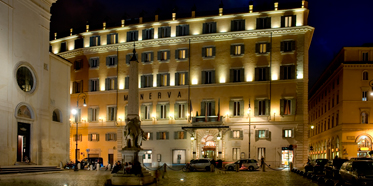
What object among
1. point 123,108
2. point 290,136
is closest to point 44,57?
point 123,108

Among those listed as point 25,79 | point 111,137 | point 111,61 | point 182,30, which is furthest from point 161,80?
point 25,79

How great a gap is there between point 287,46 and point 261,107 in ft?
25.1

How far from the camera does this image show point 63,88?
1705 inches

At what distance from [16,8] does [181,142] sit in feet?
79.3

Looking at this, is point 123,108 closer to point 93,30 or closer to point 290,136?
point 93,30

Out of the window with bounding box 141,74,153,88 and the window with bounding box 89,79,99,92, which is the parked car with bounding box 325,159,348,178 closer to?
the window with bounding box 141,74,153,88

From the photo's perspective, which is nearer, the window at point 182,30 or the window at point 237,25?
the window at point 237,25

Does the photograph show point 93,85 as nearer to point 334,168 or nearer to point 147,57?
point 147,57

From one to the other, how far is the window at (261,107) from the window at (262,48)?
5771mm

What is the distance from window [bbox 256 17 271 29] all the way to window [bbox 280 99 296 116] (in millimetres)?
8940

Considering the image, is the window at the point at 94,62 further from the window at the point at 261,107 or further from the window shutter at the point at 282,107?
the window shutter at the point at 282,107

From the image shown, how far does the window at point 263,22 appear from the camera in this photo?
47938mm

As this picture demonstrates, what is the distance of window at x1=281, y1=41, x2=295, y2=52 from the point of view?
4716 cm

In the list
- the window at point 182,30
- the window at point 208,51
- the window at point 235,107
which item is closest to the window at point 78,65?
the window at point 182,30
